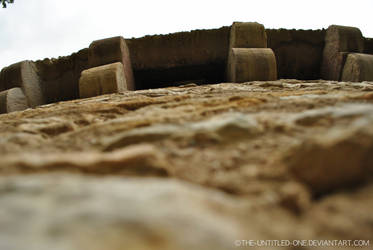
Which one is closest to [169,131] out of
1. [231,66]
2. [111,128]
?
[111,128]

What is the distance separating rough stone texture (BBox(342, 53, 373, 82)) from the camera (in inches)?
97.4

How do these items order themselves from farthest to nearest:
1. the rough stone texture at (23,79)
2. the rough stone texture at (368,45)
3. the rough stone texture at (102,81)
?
1. the rough stone texture at (368,45)
2. the rough stone texture at (23,79)
3. the rough stone texture at (102,81)

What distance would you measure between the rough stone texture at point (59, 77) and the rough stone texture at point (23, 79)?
132 mm

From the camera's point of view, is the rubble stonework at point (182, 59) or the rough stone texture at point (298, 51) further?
the rough stone texture at point (298, 51)

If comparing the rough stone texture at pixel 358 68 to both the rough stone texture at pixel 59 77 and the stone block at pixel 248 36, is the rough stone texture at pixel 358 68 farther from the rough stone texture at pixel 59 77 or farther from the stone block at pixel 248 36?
the rough stone texture at pixel 59 77

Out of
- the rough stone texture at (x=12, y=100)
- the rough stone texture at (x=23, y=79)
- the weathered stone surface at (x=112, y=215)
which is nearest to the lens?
the weathered stone surface at (x=112, y=215)

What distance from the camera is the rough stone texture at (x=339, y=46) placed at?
9.18 ft

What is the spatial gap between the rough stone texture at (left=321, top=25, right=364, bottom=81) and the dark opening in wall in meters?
1.22

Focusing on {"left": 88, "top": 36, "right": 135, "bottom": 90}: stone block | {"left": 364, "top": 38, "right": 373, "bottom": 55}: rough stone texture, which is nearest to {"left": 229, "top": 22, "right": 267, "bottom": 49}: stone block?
{"left": 88, "top": 36, "right": 135, "bottom": 90}: stone block

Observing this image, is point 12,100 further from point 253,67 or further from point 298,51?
point 298,51

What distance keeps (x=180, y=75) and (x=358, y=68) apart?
1.90m

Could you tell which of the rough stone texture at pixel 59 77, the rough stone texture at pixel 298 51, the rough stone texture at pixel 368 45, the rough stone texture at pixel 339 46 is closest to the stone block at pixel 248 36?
the rough stone texture at pixel 298 51

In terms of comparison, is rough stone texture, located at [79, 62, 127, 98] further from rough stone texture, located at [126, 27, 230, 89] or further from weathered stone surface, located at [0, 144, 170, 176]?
weathered stone surface, located at [0, 144, 170, 176]

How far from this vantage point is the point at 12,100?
273cm
